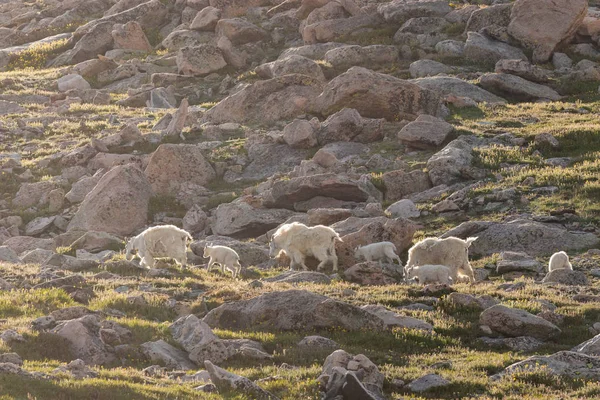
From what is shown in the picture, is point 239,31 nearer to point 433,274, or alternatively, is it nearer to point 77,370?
point 433,274

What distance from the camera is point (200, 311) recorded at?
62.3ft

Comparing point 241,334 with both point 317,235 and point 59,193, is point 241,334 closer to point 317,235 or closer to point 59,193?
point 317,235

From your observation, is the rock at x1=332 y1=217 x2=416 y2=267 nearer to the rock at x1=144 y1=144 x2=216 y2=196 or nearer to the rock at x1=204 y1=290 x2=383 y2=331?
the rock at x1=204 y1=290 x2=383 y2=331

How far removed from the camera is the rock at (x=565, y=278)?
896 inches

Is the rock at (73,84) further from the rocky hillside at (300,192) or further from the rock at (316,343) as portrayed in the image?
the rock at (316,343)

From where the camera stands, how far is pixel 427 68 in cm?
5162

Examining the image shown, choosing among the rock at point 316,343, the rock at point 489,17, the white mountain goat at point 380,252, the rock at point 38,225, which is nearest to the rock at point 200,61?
the rock at point 489,17

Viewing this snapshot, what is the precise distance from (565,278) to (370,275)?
4709 millimetres

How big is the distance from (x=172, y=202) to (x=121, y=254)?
30.1ft

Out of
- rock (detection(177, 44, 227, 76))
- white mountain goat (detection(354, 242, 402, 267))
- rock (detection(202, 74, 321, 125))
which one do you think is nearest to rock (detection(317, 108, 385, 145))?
rock (detection(202, 74, 321, 125))

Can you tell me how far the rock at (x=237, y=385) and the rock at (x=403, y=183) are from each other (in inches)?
834

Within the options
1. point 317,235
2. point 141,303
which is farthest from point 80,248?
point 141,303

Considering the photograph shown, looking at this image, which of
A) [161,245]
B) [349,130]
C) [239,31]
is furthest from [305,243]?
[239,31]

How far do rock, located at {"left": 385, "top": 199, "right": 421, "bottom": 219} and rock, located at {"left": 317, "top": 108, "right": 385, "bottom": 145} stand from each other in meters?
9.20
